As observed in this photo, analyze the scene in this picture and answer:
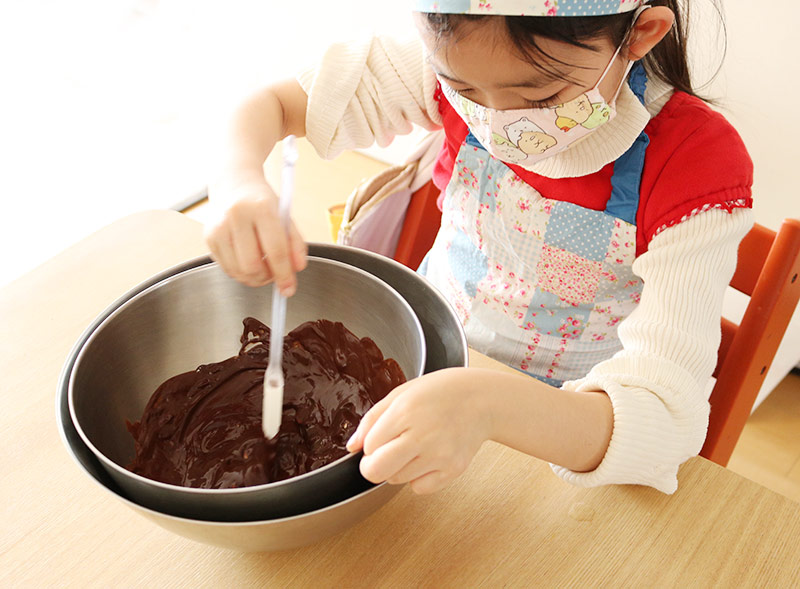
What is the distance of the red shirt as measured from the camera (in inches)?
27.3

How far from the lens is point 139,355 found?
0.64 metres

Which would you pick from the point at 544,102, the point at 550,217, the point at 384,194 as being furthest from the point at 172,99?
the point at 544,102

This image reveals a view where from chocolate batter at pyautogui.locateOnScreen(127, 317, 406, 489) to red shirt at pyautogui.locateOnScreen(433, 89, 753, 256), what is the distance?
1.05 ft

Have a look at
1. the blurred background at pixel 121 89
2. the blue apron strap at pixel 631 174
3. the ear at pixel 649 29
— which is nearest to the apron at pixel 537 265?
the blue apron strap at pixel 631 174

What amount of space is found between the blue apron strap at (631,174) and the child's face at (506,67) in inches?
3.2

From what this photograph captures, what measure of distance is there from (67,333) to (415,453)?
0.45 metres

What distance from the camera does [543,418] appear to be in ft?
1.90

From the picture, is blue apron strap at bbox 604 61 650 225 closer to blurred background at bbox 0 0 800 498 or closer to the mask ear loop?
the mask ear loop

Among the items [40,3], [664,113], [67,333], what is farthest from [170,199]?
[664,113]

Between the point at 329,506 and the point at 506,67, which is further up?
the point at 506,67

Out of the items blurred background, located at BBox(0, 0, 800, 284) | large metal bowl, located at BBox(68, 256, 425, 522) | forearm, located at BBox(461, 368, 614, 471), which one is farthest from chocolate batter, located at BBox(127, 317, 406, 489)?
blurred background, located at BBox(0, 0, 800, 284)

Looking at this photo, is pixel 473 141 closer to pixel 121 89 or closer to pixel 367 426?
pixel 367 426

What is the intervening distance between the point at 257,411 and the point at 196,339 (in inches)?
3.8

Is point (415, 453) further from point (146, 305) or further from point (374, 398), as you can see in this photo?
point (146, 305)
